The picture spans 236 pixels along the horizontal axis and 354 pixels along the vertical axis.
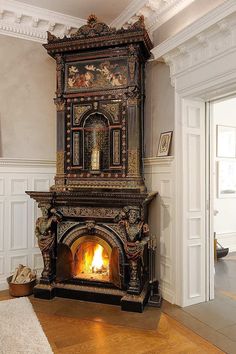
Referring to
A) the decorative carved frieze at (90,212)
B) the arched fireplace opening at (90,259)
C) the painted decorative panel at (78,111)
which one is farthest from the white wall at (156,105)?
the arched fireplace opening at (90,259)

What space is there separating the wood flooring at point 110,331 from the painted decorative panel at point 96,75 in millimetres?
2427

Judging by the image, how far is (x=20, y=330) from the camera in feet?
8.50

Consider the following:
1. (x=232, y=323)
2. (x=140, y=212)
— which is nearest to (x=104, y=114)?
(x=140, y=212)

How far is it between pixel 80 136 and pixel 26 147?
0.76 metres

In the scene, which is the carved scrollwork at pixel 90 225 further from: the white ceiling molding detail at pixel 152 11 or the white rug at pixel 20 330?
the white ceiling molding detail at pixel 152 11

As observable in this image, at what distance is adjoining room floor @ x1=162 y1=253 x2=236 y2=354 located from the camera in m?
2.51

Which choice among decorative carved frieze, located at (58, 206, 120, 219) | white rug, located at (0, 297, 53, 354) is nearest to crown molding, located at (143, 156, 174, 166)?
decorative carved frieze, located at (58, 206, 120, 219)

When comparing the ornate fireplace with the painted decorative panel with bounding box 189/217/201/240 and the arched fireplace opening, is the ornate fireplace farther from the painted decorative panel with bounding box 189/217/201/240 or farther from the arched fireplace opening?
the painted decorative panel with bounding box 189/217/201/240

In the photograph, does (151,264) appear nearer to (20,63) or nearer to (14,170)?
(14,170)

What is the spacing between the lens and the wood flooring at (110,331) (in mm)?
2348

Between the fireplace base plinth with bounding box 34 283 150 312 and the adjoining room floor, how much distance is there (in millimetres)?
297

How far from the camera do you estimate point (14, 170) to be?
3656mm

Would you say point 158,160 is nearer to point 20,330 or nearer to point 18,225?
point 18,225

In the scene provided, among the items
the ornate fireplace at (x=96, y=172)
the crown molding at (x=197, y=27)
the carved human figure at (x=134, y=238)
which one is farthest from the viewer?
the ornate fireplace at (x=96, y=172)
